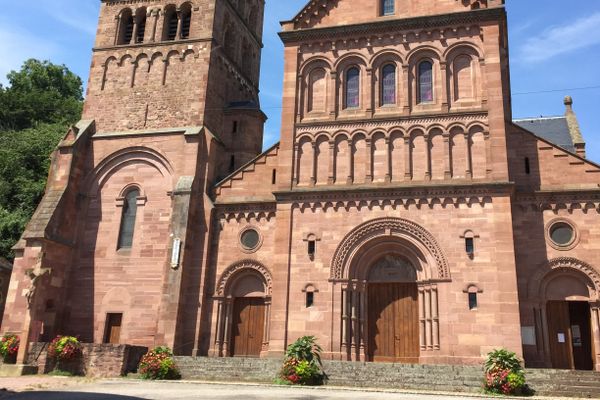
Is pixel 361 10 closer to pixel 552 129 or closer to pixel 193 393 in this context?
→ pixel 552 129

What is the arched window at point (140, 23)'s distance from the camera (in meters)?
33.6

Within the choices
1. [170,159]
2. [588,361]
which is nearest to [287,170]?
[170,159]

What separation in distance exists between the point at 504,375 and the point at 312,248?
31.3 feet

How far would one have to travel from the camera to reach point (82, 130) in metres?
31.0

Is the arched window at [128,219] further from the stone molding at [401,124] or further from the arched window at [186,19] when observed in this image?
the arched window at [186,19]

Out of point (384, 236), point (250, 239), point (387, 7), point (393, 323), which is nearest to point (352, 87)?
point (387, 7)

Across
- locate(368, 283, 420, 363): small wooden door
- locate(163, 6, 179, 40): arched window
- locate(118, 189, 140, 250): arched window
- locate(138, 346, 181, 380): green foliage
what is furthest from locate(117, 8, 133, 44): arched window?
locate(368, 283, 420, 363): small wooden door

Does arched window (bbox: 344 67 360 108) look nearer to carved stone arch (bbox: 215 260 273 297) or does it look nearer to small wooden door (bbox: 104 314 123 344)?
carved stone arch (bbox: 215 260 273 297)

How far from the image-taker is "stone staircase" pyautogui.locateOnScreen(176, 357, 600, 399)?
1953cm

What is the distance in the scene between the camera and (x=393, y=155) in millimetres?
26078

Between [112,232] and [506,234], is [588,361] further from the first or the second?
[112,232]

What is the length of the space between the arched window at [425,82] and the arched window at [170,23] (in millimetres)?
14528

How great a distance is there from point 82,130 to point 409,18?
58.1ft

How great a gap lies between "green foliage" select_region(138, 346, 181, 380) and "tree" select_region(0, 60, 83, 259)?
64.8 feet
